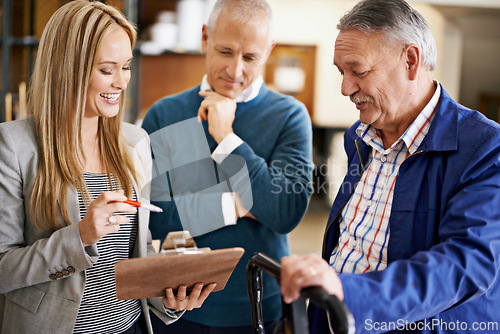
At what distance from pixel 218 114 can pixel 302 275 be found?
0.98 m

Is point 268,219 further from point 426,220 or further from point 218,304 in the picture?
point 426,220

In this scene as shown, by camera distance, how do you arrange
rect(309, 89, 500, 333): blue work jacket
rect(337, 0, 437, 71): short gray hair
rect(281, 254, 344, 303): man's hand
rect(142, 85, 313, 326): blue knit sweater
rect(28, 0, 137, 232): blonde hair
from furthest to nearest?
1. rect(142, 85, 313, 326): blue knit sweater
2. rect(28, 0, 137, 232): blonde hair
3. rect(337, 0, 437, 71): short gray hair
4. rect(309, 89, 500, 333): blue work jacket
5. rect(281, 254, 344, 303): man's hand

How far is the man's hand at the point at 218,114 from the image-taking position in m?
1.81

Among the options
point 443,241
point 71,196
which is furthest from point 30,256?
point 443,241

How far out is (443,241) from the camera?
46.8 inches

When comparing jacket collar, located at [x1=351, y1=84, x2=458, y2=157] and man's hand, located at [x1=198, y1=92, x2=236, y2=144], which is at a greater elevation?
jacket collar, located at [x1=351, y1=84, x2=458, y2=157]

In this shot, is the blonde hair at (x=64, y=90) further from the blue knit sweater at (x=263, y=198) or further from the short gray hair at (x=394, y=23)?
the short gray hair at (x=394, y=23)

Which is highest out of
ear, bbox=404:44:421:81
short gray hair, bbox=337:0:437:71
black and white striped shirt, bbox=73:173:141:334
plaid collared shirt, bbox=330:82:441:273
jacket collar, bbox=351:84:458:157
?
short gray hair, bbox=337:0:437:71

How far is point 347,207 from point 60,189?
0.83 metres

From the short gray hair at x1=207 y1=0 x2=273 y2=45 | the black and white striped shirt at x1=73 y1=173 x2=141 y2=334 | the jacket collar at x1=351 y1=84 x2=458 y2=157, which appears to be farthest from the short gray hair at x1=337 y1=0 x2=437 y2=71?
the black and white striped shirt at x1=73 y1=173 x2=141 y2=334

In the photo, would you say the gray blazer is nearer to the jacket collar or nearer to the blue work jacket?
the blue work jacket

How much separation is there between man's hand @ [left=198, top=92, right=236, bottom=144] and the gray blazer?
545 mm

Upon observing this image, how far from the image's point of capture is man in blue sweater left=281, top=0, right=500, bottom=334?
1.08 m

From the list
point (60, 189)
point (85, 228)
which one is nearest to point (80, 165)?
point (60, 189)
